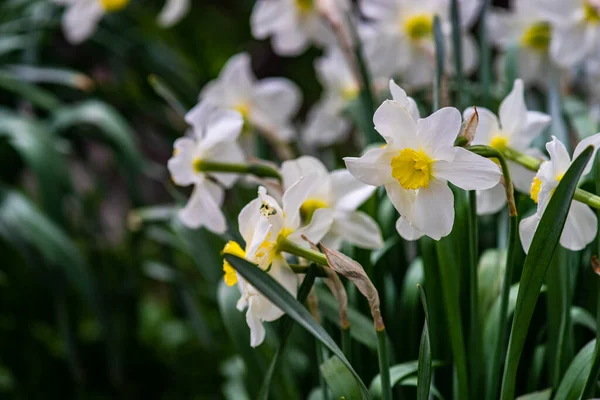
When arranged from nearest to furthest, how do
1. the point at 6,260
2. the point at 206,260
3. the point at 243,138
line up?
the point at 206,260 → the point at 243,138 → the point at 6,260

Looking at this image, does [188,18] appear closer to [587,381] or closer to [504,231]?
[504,231]

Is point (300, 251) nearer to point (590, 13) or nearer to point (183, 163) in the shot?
point (183, 163)

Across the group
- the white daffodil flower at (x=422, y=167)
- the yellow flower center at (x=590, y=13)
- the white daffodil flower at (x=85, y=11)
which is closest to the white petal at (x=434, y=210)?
the white daffodil flower at (x=422, y=167)

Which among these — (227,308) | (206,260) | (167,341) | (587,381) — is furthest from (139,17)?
(587,381)

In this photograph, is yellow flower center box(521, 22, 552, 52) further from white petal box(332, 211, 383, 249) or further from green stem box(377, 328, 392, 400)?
green stem box(377, 328, 392, 400)

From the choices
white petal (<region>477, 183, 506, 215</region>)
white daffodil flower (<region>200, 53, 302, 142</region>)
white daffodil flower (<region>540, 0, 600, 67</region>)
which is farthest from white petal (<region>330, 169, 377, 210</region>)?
white daffodil flower (<region>540, 0, 600, 67</region>)

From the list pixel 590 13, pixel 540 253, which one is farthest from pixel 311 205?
pixel 590 13

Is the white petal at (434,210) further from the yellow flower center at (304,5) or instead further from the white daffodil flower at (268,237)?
the yellow flower center at (304,5)
